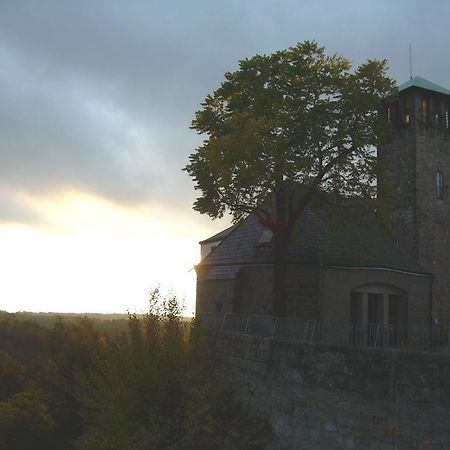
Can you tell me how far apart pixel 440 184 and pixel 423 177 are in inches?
60.4

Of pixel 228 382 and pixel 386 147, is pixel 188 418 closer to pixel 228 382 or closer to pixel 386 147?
pixel 228 382

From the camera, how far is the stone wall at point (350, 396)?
1511cm

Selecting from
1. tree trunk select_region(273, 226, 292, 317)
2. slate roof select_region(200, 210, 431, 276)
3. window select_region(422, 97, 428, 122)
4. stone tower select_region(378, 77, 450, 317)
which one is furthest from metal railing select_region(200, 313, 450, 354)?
window select_region(422, 97, 428, 122)

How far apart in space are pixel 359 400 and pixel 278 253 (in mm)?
9973

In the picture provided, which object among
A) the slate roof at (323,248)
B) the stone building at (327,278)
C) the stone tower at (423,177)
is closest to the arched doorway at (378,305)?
the stone building at (327,278)

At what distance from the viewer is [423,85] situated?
35750mm

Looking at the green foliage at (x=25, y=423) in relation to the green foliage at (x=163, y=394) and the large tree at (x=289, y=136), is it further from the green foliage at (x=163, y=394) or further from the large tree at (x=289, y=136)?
the large tree at (x=289, y=136)

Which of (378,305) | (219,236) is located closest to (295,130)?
(378,305)

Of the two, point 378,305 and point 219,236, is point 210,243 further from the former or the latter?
point 378,305

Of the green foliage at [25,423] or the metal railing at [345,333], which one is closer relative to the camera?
the metal railing at [345,333]

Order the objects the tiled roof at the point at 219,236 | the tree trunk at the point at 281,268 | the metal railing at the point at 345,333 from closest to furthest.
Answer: the metal railing at the point at 345,333 < the tree trunk at the point at 281,268 < the tiled roof at the point at 219,236

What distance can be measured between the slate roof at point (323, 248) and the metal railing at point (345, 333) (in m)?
5.35

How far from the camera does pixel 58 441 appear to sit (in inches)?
1499

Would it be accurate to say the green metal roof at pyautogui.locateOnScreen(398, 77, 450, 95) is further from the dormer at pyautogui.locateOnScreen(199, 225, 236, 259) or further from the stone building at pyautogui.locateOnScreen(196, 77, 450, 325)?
the dormer at pyautogui.locateOnScreen(199, 225, 236, 259)
